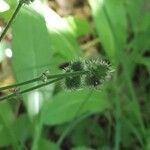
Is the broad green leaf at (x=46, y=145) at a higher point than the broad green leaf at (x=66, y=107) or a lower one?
lower

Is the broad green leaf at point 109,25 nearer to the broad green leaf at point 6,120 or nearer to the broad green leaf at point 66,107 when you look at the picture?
the broad green leaf at point 66,107

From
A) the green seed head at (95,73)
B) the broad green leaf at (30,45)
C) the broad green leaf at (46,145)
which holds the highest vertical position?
the broad green leaf at (30,45)

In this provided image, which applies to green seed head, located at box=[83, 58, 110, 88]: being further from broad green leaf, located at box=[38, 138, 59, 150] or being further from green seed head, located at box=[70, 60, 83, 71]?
broad green leaf, located at box=[38, 138, 59, 150]

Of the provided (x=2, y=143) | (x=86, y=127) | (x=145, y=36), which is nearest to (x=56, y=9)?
(x=145, y=36)

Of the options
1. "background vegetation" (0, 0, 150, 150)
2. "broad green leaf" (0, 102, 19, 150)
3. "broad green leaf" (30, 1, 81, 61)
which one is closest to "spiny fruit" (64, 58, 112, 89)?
"background vegetation" (0, 0, 150, 150)

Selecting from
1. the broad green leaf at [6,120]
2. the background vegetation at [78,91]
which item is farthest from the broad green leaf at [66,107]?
the broad green leaf at [6,120]

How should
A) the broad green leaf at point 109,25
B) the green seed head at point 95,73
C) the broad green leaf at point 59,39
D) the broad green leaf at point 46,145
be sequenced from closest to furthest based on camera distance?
the green seed head at point 95,73 → the broad green leaf at point 46,145 → the broad green leaf at point 59,39 → the broad green leaf at point 109,25

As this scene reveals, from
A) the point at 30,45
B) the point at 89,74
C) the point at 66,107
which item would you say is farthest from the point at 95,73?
the point at 66,107
